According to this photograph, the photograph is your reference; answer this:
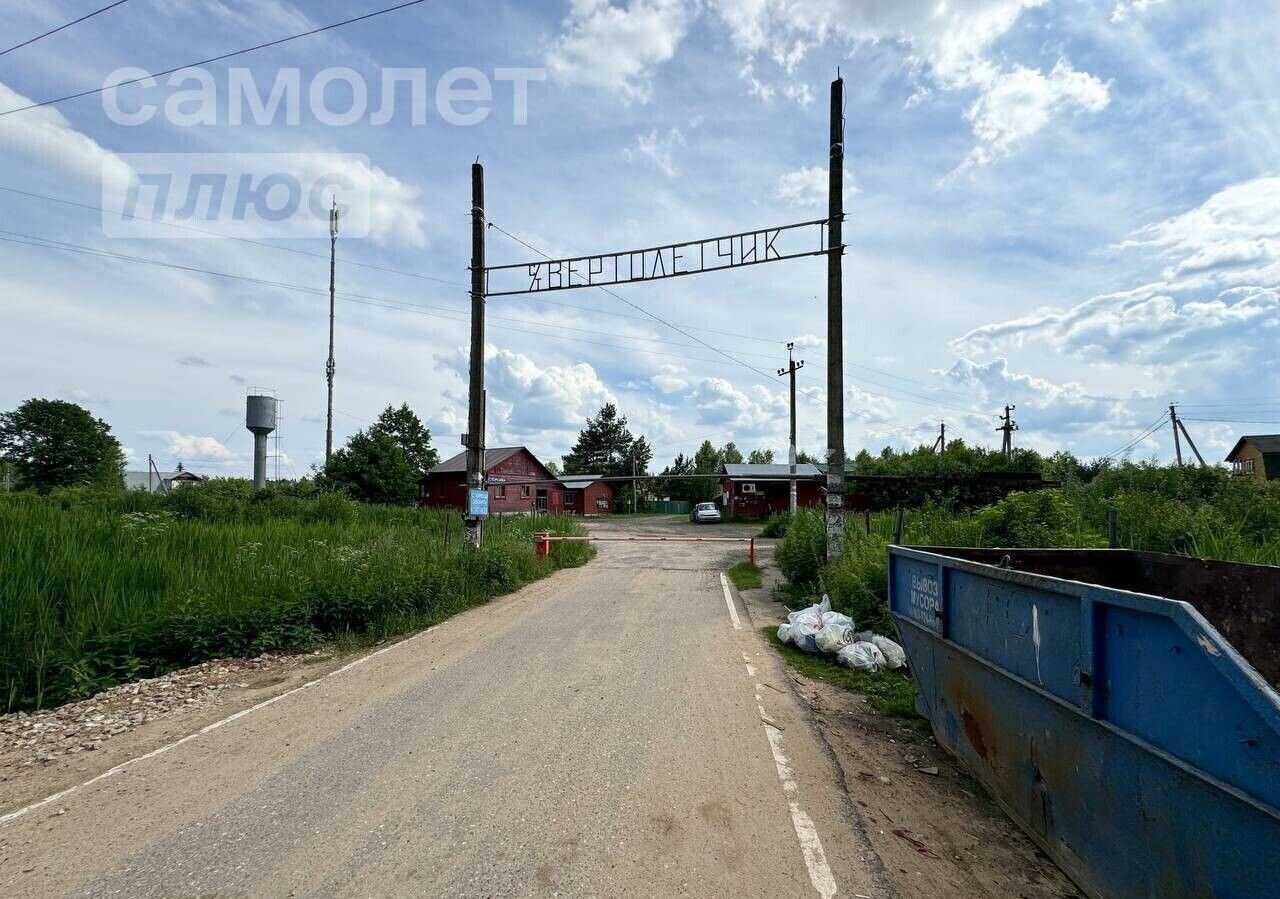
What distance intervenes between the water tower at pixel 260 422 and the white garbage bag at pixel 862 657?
3127cm

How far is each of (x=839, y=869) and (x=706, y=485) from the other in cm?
6482

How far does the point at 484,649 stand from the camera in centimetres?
798

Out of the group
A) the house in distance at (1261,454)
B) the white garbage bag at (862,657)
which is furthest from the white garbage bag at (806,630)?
the house in distance at (1261,454)

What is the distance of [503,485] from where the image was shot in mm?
50031

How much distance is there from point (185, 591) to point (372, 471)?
36288 millimetres

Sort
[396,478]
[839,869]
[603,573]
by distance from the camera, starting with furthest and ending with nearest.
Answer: [396,478], [603,573], [839,869]

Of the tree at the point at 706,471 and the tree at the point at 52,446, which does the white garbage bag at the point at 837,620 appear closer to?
the tree at the point at 706,471

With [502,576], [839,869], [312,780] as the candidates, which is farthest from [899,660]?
[502,576]

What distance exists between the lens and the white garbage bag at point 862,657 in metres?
7.19

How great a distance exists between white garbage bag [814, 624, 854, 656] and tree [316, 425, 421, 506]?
3851 centimetres

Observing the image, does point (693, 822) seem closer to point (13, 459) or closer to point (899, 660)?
point (899, 660)

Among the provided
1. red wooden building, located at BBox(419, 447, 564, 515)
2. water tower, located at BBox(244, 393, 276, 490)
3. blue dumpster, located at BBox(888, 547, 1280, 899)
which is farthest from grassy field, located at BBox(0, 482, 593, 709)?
red wooden building, located at BBox(419, 447, 564, 515)

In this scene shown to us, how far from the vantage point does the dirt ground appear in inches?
126

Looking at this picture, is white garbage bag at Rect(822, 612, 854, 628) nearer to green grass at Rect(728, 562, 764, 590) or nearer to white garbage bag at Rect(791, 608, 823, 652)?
white garbage bag at Rect(791, 608, 823, 652)
